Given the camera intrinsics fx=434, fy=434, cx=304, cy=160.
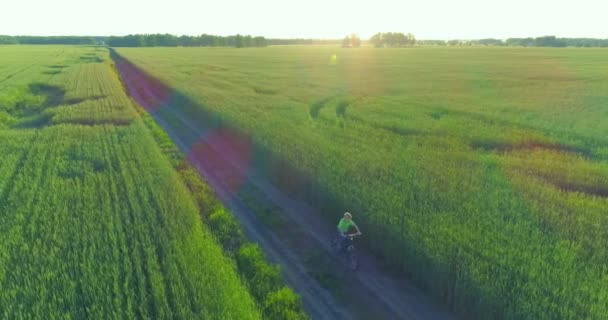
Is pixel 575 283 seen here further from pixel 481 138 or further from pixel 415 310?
pixel 481 138

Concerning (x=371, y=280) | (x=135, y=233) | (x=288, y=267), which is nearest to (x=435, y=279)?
(x=371, y=280)

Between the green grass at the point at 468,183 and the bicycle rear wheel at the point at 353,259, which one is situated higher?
the green grass at the point at 468,183

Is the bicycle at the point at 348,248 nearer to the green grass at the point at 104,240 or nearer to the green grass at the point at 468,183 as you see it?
the green grass at the point at 468,183

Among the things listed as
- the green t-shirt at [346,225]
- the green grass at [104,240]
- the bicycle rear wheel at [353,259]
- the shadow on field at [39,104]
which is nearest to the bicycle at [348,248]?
the bicycle rear wheel at [353,259]

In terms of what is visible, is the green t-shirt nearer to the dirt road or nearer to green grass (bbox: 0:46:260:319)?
the dirt road

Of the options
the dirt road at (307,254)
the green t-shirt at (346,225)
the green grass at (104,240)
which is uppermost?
the green t-shirt at (346,225)

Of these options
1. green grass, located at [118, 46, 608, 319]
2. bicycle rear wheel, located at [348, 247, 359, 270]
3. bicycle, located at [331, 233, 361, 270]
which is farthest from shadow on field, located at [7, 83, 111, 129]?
bicycle rear wheel, located at [348, 247, 359, 270]
